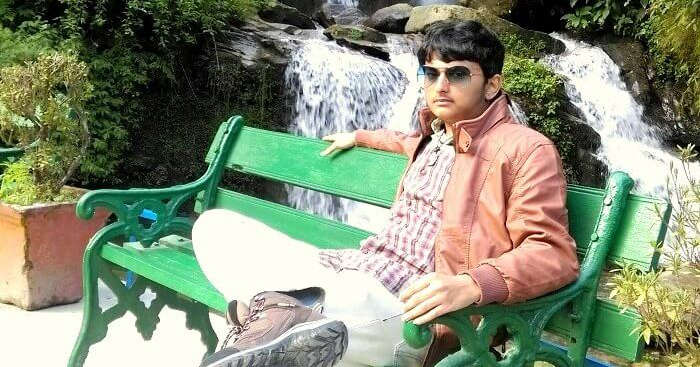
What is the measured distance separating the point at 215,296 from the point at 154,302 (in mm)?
784

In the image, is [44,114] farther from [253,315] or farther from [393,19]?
[393,19]

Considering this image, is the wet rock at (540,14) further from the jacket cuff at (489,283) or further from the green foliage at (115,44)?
the jacket cuff at (489,283)

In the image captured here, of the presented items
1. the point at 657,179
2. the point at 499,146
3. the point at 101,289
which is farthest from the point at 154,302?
the point at 657,179

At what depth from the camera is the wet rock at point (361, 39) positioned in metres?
9.07

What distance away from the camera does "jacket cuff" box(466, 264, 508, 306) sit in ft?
5.97

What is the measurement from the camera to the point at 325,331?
1837 mm

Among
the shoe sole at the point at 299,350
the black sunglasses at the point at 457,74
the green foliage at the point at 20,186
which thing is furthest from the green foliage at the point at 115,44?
the shoe sole at the point at 299,350

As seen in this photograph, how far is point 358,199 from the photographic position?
286cm

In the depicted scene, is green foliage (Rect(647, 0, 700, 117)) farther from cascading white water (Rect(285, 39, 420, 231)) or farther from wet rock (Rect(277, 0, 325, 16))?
wet rock (Rect(277, 0, 325, 16))

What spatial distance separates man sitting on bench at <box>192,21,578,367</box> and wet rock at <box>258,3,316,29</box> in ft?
25.2

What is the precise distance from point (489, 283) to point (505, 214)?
0.29 meters

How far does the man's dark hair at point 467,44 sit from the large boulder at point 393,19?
8520mm

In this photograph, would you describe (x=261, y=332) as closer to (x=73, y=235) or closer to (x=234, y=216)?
(x=234, y=216)

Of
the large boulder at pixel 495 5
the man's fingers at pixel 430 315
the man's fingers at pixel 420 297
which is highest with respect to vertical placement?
the man's fingers at pixel 420 297
